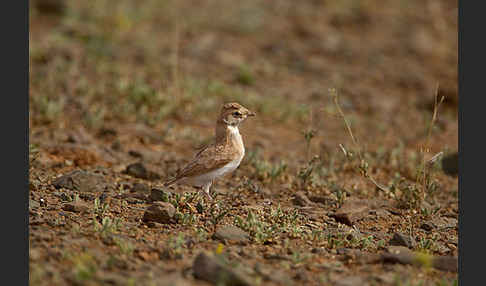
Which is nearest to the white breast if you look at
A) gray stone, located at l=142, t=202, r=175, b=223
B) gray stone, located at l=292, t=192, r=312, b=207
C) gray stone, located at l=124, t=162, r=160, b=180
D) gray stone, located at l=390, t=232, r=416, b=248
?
gray stone, located at l=142, t=202, r=175, b=223

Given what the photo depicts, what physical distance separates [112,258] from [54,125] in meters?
→ 4.72

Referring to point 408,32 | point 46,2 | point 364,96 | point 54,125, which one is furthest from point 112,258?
point 408,32

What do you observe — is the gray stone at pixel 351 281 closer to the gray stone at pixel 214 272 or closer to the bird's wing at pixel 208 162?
the gray stone at pixel 214 272

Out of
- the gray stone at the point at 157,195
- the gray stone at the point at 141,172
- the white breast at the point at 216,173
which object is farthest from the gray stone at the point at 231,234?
the gray stone at the point at 141,172

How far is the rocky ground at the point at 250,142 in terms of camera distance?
15.3ft

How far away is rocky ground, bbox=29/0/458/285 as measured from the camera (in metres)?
4.65

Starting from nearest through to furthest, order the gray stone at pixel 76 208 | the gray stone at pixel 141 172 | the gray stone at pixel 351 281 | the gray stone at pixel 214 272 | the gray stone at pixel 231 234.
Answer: the gray stone at pixel 214 272 < the gray stone at pixel 351 281 < the gray stone at pixel 231 234 < the gray stone at pixel 76 208 < the gray stone at pixel 141 172

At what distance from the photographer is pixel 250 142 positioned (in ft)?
28.8

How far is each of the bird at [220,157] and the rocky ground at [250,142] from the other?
0.22m

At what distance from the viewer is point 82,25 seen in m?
11.8

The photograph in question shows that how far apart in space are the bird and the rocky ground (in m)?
0.22

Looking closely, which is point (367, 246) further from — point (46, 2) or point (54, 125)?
point (46, 2)

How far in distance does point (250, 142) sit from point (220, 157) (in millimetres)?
2994

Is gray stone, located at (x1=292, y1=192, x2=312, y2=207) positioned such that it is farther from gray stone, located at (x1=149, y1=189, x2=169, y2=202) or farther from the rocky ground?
gray stone, located at (x1=149, y1=189, x2=169, y2=202)
